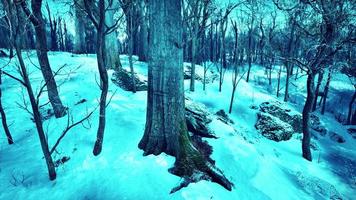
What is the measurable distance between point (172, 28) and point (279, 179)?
5386 mm

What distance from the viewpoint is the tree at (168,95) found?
15.5 ft

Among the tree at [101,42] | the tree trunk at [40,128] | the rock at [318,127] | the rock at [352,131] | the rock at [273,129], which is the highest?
the tree at [101,42]

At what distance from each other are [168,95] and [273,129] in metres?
8.97

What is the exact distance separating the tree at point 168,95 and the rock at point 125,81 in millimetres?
6447

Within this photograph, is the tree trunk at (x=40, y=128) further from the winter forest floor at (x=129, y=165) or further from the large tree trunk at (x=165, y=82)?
the large tree trunk at (x=165, y=82)

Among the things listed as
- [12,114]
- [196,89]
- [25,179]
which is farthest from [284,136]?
[12,114]

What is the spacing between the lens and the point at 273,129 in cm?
1201

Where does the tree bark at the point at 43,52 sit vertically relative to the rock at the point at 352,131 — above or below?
above

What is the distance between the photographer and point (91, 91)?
10.6 meters

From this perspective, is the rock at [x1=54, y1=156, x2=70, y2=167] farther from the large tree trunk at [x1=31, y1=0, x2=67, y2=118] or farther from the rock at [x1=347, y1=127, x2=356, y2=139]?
the rock at [x1=347, y1=127, x2=356, y2=139]

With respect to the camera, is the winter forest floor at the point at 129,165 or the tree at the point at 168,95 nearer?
the winter forest floor at the point at 129,165

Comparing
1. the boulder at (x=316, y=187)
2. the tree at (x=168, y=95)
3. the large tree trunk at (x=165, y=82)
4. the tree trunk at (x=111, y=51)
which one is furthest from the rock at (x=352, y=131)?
the large tree trunk at (x=165, y=82)

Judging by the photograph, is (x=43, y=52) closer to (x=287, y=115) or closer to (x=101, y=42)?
(x=101, y=42)

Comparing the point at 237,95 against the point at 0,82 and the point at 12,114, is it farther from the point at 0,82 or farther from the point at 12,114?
the point at 0,82
